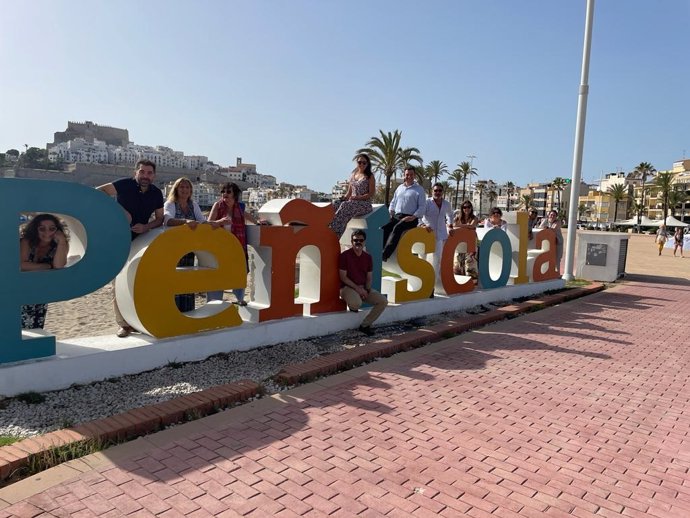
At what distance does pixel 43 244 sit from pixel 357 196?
419 centimetres

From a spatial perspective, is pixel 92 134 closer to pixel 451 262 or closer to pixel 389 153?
pixel 389 153

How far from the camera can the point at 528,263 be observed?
11797 millimetres

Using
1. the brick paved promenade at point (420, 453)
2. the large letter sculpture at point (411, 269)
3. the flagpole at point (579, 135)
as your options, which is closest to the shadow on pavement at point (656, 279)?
the flagpole at point (579, 135)

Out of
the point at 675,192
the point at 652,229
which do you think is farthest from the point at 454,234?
the point at 675,192

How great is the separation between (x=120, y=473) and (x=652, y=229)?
88787 mm

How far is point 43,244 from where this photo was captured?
189 inches

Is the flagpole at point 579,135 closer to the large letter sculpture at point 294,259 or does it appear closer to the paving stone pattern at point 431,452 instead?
the paving stone pattern at point 431,452

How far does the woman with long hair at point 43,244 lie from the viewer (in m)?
4.72

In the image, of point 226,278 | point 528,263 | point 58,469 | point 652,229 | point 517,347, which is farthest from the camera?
point 652,229

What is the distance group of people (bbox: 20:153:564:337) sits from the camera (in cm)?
486

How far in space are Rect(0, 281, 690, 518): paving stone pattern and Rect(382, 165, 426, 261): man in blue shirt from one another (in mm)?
2475

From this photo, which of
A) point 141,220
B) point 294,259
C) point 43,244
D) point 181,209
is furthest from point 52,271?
point 294,259

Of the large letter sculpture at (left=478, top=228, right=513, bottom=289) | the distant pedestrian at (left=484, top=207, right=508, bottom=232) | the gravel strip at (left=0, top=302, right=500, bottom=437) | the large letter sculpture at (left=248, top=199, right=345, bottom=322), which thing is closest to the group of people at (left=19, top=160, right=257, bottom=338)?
the large letter sculpture at (left=248, top=199, right=345, bottom=322)

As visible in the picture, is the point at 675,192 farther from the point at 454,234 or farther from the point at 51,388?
the point at 51,388
